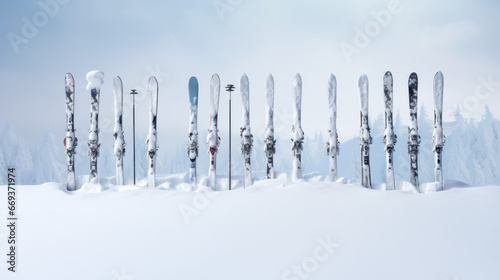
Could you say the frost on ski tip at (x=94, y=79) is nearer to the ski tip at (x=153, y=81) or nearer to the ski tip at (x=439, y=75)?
the ski tip at (x=153, y=81)

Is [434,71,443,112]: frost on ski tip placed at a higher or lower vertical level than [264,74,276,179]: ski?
higher

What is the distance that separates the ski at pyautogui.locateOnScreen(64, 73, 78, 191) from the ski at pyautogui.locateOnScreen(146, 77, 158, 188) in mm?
1938

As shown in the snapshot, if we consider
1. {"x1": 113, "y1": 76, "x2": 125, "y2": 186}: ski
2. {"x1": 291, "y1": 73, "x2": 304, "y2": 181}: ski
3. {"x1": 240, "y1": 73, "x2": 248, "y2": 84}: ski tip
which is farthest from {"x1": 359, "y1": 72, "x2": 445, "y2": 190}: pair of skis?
{"x1": 113, "y1": 76, "x2": 125, "y2": 186}: ski

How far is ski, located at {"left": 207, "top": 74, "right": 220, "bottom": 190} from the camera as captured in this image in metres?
9.03

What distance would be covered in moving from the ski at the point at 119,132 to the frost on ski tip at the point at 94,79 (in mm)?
348

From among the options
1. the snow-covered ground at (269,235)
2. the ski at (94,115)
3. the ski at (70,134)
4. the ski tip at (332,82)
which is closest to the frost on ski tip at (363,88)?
the ski tip at (332,82)

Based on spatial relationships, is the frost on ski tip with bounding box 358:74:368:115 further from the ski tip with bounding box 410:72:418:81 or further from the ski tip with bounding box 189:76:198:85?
the ski tip with bounding box 189:76:198:85

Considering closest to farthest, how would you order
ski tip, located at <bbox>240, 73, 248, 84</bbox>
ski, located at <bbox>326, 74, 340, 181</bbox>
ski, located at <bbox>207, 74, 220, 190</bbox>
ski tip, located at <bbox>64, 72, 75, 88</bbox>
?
ski, located at <bbox>326, 74, 340, 181</bbox>
ski, located at <bbox>207, 74, 220, 190</bbox>
ski tip, located at <bbox>240, 73, 248, 84</bbox>
ski tip, located at <bbox>64, 72, 75, 88</bbox>

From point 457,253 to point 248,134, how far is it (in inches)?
199

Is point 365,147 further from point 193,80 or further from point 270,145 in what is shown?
point 193,80

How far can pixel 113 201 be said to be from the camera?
7.65m

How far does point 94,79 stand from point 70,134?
4.75ft

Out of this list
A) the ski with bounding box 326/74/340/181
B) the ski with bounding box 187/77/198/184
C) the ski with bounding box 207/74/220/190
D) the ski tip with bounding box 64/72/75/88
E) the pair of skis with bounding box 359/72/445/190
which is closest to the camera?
the pair of skis with bounding box 359/72/445/190

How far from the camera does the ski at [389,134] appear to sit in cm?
848
